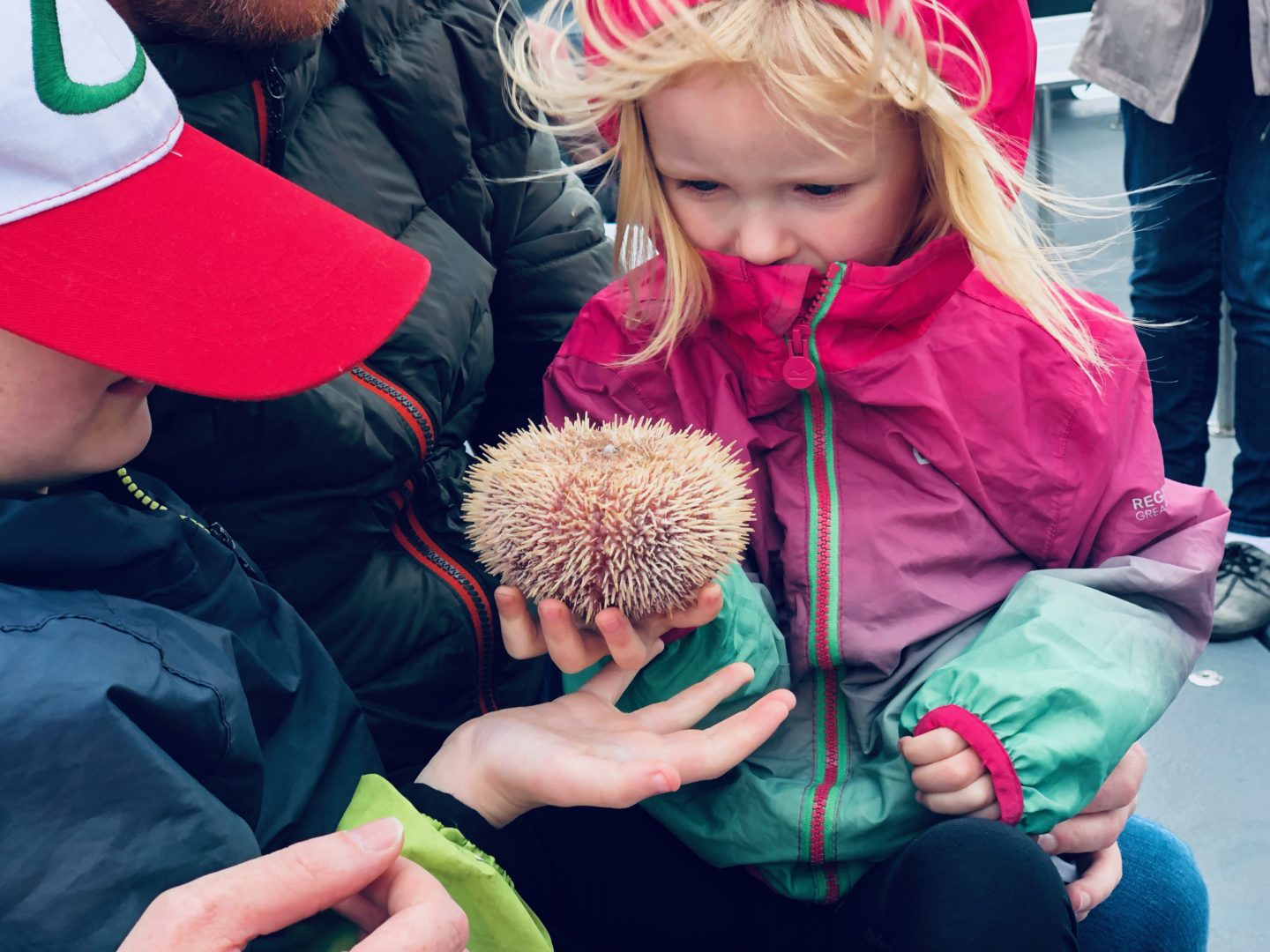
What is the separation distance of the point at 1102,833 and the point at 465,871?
20.8 inches

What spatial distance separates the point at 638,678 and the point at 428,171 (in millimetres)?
510

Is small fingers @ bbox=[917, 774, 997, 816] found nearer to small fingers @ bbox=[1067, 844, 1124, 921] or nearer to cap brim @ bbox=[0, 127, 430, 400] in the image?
small fingers @ bbox=[1067, 844, 1124, 921]

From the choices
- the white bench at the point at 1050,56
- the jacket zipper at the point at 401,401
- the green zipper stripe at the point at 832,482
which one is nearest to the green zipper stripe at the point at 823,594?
the green zipper stripe at the point at 832,482

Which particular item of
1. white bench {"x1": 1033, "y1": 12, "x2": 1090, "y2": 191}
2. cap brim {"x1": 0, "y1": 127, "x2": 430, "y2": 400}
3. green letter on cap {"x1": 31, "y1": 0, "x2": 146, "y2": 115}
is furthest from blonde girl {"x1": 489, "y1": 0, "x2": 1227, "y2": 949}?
white bench {"x1": 1033, "y1": 12, "x2": 1090, "y2": 191}

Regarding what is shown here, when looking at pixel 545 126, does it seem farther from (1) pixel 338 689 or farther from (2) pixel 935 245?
(1) pixel 338 689

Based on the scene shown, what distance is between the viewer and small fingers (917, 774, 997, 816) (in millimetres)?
852

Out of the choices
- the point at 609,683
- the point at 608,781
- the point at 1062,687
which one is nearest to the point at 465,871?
the point at 608,781

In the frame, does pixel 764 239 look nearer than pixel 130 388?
No

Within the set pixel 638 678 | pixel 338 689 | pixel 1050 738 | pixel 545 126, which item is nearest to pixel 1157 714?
pixel 1050 738

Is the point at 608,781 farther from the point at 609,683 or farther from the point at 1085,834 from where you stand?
the point at 1085,834

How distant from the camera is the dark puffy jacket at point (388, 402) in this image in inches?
35.0

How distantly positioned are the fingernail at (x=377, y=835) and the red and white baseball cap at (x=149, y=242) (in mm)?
249

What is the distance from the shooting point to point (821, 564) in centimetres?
99

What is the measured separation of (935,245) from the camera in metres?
0.95
